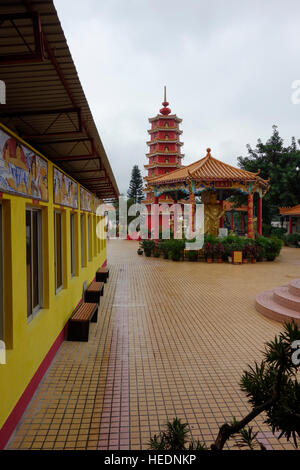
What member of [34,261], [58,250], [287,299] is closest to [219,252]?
[287,299]

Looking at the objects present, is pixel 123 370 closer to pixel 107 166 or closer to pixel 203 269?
pixel 107 166

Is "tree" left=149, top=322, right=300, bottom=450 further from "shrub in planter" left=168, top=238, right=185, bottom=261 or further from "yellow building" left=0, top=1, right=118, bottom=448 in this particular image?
"shrub in planter" left=168, top=238, right=185, bottom=261

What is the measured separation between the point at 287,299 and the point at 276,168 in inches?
967

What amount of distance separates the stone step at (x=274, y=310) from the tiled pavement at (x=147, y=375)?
208 millimetres

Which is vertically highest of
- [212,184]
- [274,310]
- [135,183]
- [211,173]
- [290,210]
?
[135,183]

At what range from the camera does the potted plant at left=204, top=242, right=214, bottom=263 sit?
1828 centimetres

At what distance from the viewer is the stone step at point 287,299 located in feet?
24.5

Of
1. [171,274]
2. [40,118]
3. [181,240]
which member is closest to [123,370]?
[40,118]

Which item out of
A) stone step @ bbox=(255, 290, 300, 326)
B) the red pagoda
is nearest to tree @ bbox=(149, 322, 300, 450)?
stone step @ bbox=(255, 290, 300, 326)

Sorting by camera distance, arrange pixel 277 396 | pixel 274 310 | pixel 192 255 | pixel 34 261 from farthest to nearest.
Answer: pixel 192 255 < pixel 274 310 < pixel 34 261 < pixel 277 396

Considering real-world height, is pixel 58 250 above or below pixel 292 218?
below

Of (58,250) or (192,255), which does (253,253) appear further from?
(58,250)

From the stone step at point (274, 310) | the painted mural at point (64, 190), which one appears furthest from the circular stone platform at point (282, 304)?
the painted mural at point (64, 190)

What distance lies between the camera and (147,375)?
4645 mm
